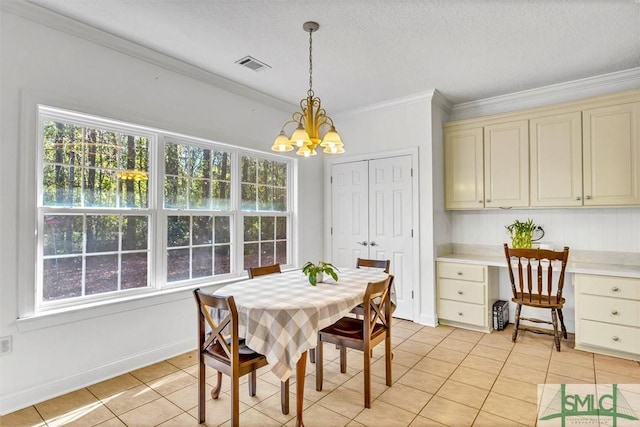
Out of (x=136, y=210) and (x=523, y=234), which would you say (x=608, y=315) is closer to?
(x=523, y=234)

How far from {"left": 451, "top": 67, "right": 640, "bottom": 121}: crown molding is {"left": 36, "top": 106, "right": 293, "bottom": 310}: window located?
2695 mm

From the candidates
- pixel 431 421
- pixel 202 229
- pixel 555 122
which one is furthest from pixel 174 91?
pixel 555 122

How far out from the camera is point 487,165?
3969 mm

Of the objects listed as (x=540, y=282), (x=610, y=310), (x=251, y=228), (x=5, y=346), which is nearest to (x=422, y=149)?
(x=540, y=282)

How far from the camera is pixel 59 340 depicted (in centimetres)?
245

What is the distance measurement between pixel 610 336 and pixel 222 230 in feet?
12.5

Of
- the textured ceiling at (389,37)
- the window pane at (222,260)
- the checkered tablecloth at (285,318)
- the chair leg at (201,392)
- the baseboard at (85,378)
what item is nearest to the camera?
the checkered tablecloth at (285,318)

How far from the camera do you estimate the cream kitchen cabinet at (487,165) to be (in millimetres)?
3764

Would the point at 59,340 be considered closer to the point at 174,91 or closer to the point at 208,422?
the point at 208,422

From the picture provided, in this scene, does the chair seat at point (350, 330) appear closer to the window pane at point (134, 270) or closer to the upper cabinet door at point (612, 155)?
the window pane at point (134, 270)

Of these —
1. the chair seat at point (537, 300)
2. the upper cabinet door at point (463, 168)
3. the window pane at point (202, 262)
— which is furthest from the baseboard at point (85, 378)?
the upper cabinet door at point (463, 168)

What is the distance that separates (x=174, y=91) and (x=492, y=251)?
12.9 feet

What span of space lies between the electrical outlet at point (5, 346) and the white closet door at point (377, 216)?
3.42m

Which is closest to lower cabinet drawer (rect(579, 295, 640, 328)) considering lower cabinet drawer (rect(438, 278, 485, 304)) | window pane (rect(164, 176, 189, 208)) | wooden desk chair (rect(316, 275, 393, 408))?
lower cabinet drawer (rect(438, 278, 485, 304))
